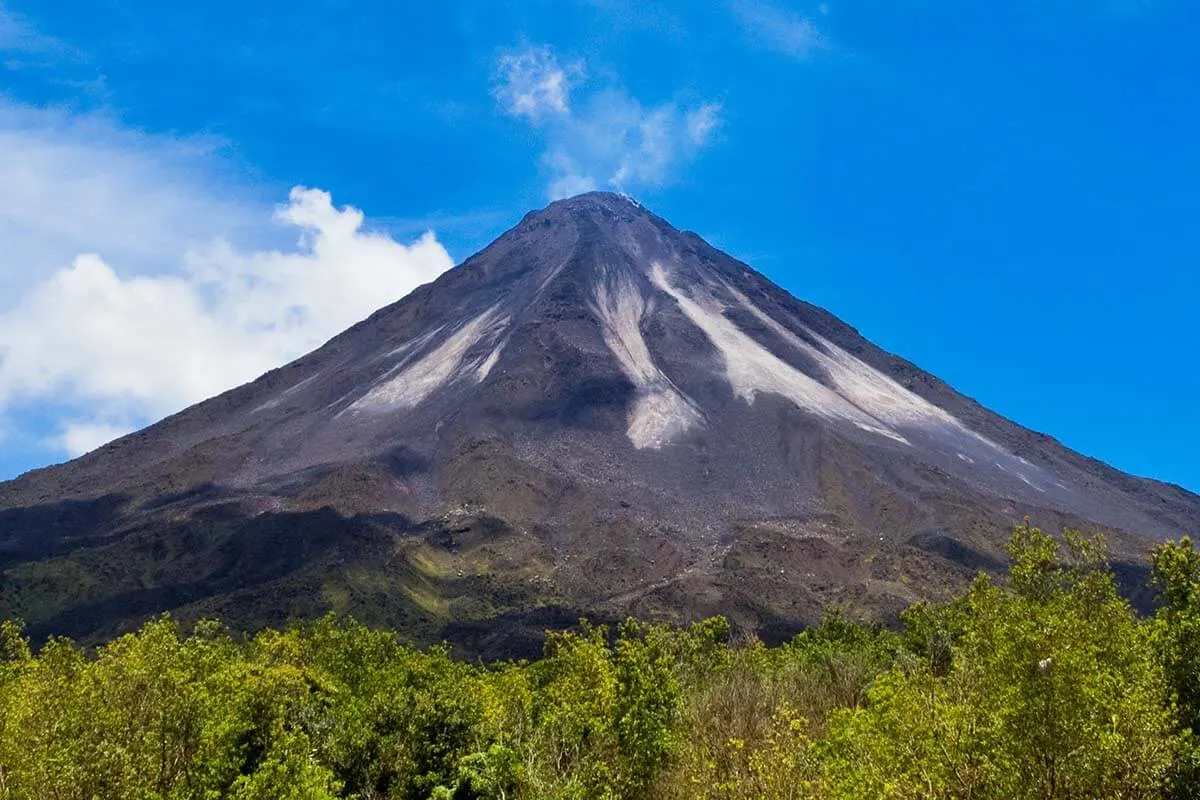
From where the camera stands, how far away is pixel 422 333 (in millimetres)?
187625

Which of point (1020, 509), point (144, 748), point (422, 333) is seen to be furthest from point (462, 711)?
point (422, 333)

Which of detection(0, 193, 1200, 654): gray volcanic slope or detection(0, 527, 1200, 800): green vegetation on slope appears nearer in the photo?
detection(0, 527, 1200, 800): green vegetation on slope

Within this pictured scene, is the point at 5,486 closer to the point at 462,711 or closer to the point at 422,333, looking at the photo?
the point at 422,333

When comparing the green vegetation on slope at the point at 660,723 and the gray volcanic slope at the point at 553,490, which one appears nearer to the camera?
the green vegetation on slope at the point at 660,723

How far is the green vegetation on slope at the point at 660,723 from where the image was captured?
13.5 metres

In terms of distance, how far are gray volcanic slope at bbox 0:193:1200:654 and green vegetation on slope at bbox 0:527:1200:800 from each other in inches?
2275

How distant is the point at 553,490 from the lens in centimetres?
12612

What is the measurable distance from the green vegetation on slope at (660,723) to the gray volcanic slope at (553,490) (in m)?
57.8

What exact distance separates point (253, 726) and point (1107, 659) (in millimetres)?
19192

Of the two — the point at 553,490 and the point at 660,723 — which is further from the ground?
the point at 553,490

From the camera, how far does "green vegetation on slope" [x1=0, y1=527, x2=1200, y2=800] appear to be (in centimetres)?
1351

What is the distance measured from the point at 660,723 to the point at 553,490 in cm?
10428

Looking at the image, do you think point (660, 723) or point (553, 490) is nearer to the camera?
point (660, 723)

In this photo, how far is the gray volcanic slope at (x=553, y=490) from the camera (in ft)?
320
